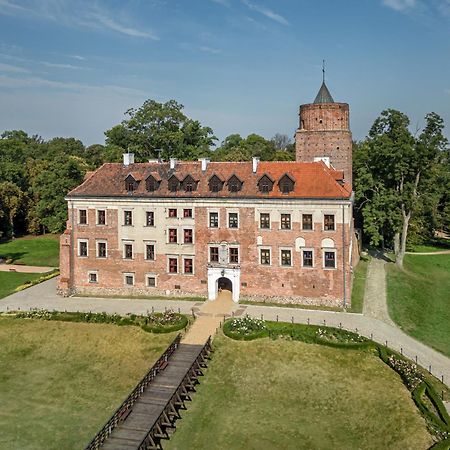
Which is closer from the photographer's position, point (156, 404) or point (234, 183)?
point (156, 404)

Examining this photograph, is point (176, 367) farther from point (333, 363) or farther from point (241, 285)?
point (241, 285)

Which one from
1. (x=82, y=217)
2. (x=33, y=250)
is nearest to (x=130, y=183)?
(x=82, y=217)

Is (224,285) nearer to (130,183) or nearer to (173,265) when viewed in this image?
(173,265)

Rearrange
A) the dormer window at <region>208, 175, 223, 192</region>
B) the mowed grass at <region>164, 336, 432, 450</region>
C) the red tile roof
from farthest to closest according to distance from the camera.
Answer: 1. the dormer window at <region>208, 175, 223, 192</region>
2. the red tile roof
3. the mowed grass at <region>164, 336, 432, 450</region>

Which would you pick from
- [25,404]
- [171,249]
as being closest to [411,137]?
[171,249]

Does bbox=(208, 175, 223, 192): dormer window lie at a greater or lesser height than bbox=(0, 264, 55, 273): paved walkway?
greater

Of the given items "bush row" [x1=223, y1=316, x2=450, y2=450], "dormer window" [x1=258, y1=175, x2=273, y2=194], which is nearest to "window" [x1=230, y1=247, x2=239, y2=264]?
"dormer window" [x1=258, y1=175, x2=273, y2=194]

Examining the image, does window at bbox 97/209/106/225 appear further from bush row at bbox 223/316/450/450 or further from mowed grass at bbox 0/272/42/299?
bush row at bbox 223/316/450/450
